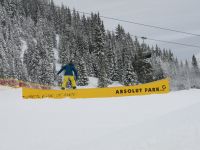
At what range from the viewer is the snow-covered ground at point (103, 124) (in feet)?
21.4

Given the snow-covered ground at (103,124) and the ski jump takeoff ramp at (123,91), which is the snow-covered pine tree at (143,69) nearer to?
the ski jump takeoff ramp at (123,91)

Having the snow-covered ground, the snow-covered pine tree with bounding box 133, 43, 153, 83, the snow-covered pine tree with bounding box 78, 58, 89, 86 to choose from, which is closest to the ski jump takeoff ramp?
the snow-covered ground

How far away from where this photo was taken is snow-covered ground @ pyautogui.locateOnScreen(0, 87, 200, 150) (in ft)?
21.4

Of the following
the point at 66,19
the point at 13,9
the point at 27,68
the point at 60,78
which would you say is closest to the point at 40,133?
the point at 60,78

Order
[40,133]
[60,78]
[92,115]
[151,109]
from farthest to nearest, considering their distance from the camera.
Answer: [60,78], [151,109], [92,115], [40,133]

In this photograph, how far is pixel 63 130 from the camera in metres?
10.1

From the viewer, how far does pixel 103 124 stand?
1056 cm

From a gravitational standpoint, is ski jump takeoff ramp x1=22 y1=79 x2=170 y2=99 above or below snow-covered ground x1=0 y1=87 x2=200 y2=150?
above

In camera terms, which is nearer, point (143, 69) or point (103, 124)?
point (103, 124)

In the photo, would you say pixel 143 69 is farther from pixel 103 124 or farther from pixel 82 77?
pixel 103 124

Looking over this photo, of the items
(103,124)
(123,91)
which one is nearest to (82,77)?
(123,91)

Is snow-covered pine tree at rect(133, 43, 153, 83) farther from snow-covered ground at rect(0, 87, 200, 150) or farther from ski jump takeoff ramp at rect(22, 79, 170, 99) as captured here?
snow-covered ground at rect(0, 87, 200, 150)

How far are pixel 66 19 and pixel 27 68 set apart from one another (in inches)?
2351

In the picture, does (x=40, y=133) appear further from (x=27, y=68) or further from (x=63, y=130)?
(x=27, y=68)
